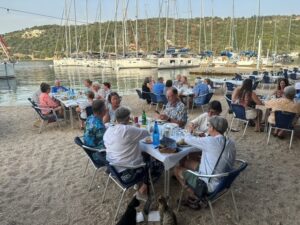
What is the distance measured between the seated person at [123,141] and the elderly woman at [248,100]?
148 inches

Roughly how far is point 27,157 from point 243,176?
13.0ft

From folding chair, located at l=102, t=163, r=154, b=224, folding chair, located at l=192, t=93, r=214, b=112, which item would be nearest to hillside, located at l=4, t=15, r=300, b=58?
folding chair, located at l=192, t=93, r=214, b=112

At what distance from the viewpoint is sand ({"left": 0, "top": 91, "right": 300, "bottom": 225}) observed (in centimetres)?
346

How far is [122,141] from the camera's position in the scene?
3453 millimetres

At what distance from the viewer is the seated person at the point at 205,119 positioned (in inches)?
168

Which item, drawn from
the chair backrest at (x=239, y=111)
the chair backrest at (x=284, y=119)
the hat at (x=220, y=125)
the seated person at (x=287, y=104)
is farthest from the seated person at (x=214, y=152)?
the chair backrest at (x=239, y=111)

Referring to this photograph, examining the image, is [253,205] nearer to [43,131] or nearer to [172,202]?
[172,202]

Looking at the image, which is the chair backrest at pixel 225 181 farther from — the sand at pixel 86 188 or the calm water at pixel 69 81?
the calm water at pixel 69 81

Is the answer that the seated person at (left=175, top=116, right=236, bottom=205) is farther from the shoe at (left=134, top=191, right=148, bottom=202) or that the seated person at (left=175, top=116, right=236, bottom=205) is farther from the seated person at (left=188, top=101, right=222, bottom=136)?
the seated person at (left=188, top=101, right=222, bottom=136)

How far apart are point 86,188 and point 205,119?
6.94 ft

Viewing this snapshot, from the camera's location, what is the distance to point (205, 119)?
459 cm

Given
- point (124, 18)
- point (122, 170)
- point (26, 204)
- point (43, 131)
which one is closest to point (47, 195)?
point (26, 204)

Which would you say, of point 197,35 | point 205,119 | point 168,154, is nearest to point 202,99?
point 205,119

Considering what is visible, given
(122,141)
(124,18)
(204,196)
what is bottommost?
(204,196)
